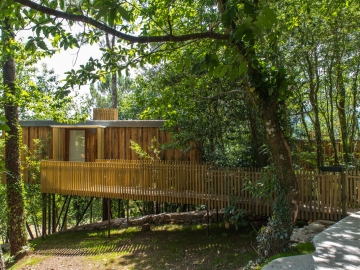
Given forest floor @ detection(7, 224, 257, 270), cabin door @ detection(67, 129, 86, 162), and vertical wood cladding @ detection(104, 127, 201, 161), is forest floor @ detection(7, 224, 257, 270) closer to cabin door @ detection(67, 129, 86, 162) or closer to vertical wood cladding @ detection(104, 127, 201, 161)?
vertical wood cladding @ detection(104, 127, 201, 161)

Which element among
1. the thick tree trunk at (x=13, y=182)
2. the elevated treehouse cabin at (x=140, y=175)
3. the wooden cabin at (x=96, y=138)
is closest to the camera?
the elevated treehouse cabin at (x=140, y=175)

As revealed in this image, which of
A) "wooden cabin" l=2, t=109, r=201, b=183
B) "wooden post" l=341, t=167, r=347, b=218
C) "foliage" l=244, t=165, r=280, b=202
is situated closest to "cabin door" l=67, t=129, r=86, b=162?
"wooden cabin" l=2, t=109, r=201, b=183

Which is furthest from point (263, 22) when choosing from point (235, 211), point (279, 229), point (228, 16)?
point (235, 211)

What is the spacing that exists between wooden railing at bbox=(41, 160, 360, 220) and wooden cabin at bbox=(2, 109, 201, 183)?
7.26 ft

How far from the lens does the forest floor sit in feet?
24.1

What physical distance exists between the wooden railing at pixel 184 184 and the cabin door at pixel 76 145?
250 cm

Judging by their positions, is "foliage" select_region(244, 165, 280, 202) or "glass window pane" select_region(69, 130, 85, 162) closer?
"foliage" select_region(244, 165, 280, 202)

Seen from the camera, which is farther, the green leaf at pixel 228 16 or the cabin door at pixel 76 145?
the cabin door at pixel 76 145

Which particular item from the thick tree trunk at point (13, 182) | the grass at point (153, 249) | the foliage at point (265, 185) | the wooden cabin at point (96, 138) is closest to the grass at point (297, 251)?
the foliage at point (265, 185)

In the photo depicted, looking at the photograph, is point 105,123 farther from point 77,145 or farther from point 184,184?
point 184,184

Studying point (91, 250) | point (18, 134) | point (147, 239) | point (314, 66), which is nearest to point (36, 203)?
point (18, 134)

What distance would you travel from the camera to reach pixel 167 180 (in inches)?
357

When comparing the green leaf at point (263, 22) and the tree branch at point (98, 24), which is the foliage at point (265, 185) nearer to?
the tree branch at point (98, 24)

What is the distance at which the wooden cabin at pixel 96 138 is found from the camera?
39.2 feet
